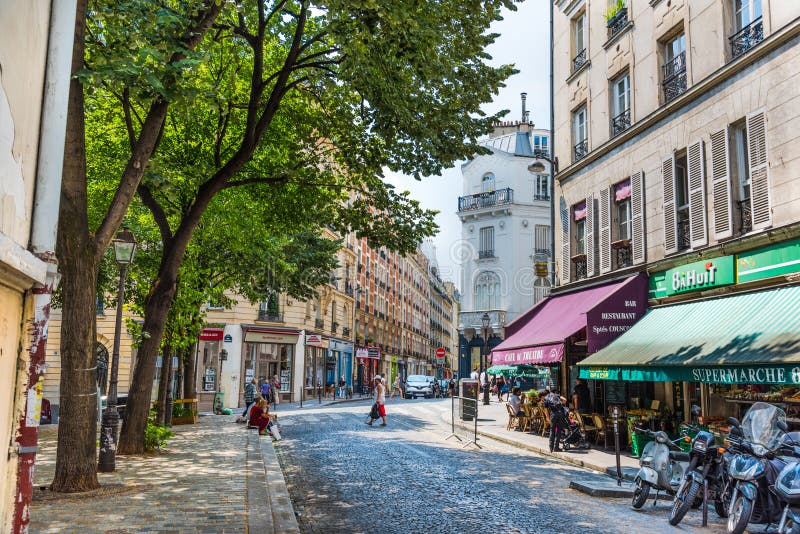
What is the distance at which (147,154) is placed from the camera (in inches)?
370

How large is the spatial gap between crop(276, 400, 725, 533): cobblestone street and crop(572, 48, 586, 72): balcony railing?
10853mm

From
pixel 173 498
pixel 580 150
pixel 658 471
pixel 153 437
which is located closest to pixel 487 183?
pixel 580 150

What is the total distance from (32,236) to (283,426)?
1805 centimetres

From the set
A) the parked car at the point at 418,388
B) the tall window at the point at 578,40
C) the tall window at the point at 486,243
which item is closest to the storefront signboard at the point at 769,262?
the tall window at the point at 578,40

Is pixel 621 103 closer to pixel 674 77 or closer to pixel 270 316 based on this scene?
pixel 674 77

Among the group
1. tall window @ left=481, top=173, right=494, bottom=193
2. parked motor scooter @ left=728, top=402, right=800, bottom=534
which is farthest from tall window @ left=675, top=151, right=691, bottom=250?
tall window @ left=481, top=173, right=494, bottom=193

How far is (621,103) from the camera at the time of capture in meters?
17.5

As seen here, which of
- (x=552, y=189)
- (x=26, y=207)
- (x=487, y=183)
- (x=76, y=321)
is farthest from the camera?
(x=487, y=183)

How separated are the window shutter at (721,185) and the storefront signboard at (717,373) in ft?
9.58

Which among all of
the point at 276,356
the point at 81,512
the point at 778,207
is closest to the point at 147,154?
the point at 81,512

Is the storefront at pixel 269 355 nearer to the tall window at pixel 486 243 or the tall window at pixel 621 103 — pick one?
the tall window at pixel 486 243

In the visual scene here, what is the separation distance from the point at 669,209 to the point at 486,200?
33017mm

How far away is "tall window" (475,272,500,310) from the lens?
45688 mm

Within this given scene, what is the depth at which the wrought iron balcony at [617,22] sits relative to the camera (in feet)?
56.0
